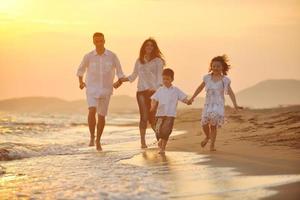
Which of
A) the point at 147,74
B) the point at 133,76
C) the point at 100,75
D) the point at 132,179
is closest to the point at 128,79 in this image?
the point at 133,76

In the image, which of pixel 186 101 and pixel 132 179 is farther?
pixel 186 101

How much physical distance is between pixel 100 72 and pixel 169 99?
6.29 feet

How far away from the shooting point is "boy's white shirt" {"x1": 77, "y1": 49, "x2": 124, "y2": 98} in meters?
11.4

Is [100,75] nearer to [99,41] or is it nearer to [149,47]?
[99,41]

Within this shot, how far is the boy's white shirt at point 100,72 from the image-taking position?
37.4 feet

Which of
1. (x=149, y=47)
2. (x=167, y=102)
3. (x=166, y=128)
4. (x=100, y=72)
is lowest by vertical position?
(x=166, y=128)

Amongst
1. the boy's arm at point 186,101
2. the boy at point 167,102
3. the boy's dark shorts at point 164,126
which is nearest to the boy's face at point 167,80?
the boy at point 167,102

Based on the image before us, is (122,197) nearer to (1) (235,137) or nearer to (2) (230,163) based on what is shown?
(2) (230,163)

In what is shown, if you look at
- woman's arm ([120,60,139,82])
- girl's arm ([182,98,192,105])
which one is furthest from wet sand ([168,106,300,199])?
woman's arm ([120,60,139,82])

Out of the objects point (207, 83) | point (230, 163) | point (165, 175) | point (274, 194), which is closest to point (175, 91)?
point (207, 83)

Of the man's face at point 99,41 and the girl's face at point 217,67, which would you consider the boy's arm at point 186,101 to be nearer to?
the girl's face at point 217,67

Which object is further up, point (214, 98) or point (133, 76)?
point (133, 76)

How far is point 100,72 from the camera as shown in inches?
449

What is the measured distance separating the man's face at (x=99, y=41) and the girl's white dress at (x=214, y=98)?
2.37m
